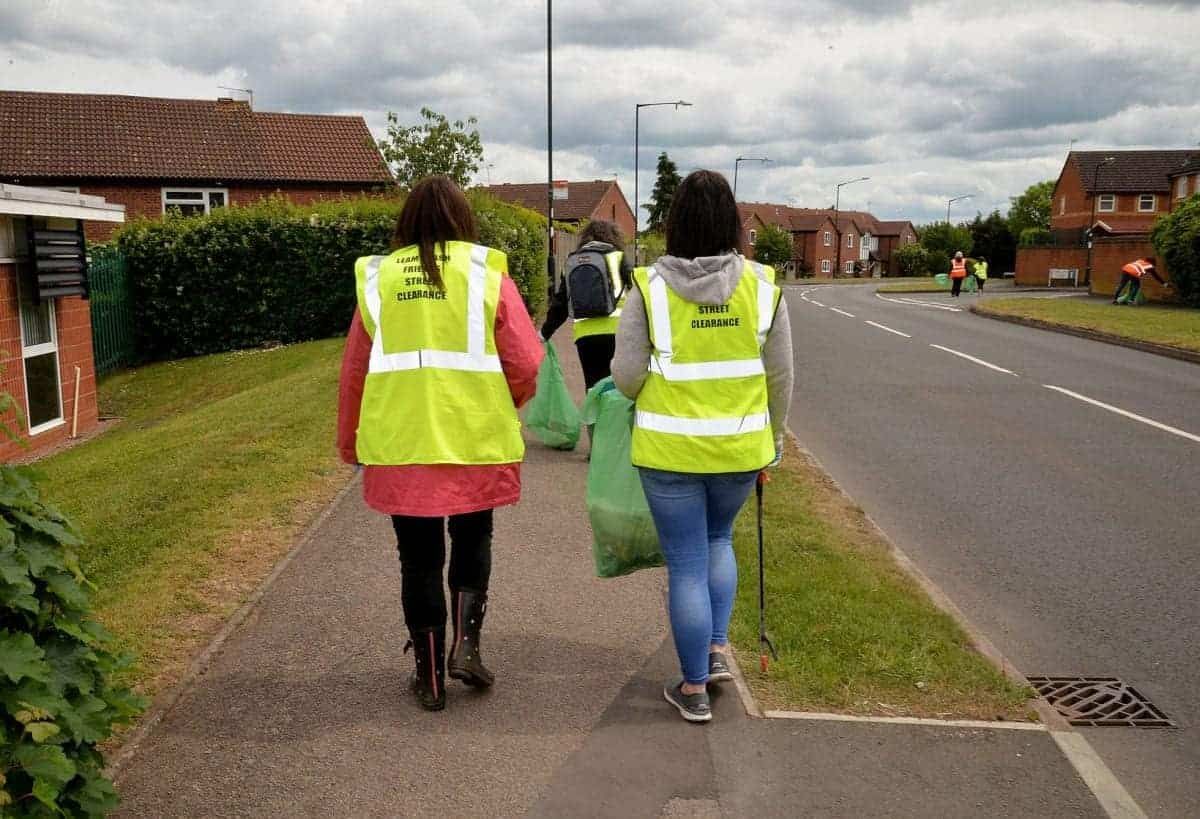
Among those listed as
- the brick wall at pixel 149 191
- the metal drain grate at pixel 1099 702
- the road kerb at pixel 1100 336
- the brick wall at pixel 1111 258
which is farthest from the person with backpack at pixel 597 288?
the brick wall at pixel 1111 258

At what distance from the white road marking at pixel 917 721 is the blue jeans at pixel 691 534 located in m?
0.35

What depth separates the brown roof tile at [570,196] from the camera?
81.5 meters

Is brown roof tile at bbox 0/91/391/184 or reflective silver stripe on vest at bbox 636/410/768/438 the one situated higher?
brown roof tile at bbox 0/91/391/184

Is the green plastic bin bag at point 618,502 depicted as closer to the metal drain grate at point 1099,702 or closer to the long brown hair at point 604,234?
the metal drain grate at point 1099,702

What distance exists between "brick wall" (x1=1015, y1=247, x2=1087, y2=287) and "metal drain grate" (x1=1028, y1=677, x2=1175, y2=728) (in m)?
50.9

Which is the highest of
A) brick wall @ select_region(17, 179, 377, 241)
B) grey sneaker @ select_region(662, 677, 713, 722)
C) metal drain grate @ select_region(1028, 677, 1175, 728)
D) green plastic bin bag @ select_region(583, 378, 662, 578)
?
brick wall @ select_region(17, 179, 377, 241)

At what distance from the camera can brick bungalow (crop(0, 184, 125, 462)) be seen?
484 inches

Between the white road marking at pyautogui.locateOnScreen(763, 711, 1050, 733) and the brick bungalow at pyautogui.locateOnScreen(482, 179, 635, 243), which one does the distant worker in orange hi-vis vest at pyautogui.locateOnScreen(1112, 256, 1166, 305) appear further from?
the brick bungalow at pyautogui.locateOnScreen(482, 179, 635, 243)

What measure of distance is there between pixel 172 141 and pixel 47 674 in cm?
3816

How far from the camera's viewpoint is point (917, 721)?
3902 millimetres

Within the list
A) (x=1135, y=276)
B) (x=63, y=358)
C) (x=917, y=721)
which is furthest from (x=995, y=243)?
(x=917, y=721)

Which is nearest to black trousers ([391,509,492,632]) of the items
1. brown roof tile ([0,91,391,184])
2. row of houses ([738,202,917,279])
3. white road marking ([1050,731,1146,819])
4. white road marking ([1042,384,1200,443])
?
white road marking ([1050,731,1146,819])

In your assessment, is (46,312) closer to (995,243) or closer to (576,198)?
(576,198)

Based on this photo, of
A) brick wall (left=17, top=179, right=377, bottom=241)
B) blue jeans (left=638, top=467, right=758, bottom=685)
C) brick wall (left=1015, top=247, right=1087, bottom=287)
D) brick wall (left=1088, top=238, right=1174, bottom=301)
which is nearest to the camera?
blue jeans (left=638, top=467, right=758, bottom=685)
